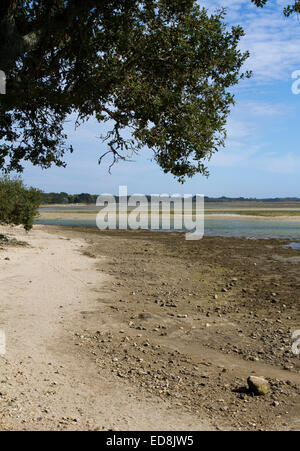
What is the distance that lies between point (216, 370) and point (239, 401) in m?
1.27

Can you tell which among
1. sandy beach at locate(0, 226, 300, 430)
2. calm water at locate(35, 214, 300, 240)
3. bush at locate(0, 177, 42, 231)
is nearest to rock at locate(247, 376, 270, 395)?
sandy beach at locate(0, 226, 300, 430)

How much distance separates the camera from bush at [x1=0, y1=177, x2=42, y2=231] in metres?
25.1

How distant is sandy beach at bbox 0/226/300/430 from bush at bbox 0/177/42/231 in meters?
9.14

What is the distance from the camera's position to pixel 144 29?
712cm

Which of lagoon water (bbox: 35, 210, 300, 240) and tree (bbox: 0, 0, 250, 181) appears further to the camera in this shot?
lagoon water (bbox: 35, 210, 300, 240)

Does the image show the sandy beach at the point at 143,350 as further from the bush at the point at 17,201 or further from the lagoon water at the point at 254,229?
the lagoon water at the point at 254,229

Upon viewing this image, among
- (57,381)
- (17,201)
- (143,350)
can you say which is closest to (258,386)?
(143,350)

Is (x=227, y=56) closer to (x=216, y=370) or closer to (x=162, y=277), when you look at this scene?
(x=216, y=370)

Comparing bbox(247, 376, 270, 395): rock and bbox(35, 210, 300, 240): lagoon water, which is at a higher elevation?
bbox(35, 210, 300, 240): lagoon water

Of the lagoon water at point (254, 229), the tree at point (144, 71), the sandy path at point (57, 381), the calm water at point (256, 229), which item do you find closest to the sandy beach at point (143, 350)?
the sandy path at point (57, 381)

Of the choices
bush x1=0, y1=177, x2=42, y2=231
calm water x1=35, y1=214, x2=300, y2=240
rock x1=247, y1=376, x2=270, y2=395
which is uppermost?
bush x1=0, y1=177, x2=42, y2=231

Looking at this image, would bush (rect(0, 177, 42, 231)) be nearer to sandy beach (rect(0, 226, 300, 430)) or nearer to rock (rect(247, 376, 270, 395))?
sandy beach (rect(0, 226, 300, 430))

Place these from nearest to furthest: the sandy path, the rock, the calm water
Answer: the sandy path → the rock → the calm water
